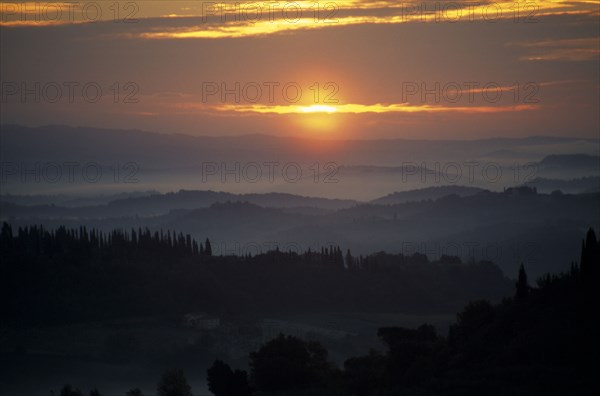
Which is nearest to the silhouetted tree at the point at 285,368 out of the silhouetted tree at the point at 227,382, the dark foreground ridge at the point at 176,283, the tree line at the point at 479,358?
the tree line at the point at 479,358

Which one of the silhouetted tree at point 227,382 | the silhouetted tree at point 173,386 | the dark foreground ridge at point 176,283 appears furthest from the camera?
the dark foreground ridge at point 176,283

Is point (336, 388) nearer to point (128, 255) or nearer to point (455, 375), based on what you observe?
point (455, 375)

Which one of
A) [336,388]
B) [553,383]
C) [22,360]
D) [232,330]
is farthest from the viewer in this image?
[232,330]

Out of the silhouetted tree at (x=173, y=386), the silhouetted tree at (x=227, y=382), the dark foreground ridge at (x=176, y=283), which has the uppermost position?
the dark foreground ridge at (x=176, y=283)

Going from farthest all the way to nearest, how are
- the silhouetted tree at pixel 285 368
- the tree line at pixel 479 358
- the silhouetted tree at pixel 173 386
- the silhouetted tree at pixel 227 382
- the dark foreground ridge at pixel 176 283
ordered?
the dark foreground ridge at pixel 176 283
the silhouetted tree at pixel 173 386
the silhouetted tree at pixel 285 368
the silhouetted tree at pixel 227 382
the tree line at pixel 479 358

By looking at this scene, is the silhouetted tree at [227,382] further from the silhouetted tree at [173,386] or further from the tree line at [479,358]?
the silhouetted tree at [173,386]

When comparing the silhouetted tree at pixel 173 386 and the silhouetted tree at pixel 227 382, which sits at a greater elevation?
the silhouetted tree at pixel 227 382

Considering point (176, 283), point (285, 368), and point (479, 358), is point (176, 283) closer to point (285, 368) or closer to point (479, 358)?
point (285, 368)

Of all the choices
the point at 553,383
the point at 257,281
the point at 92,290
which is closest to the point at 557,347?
the point at 553,383

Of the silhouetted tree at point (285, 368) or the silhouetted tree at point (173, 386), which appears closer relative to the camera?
the silhouetted tree at point (285, 368)

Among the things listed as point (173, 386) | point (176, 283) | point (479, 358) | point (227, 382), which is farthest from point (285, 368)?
point (176, 283)

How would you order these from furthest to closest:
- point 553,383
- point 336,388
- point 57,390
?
→ point 57,390, point 336,388, point 553,383
